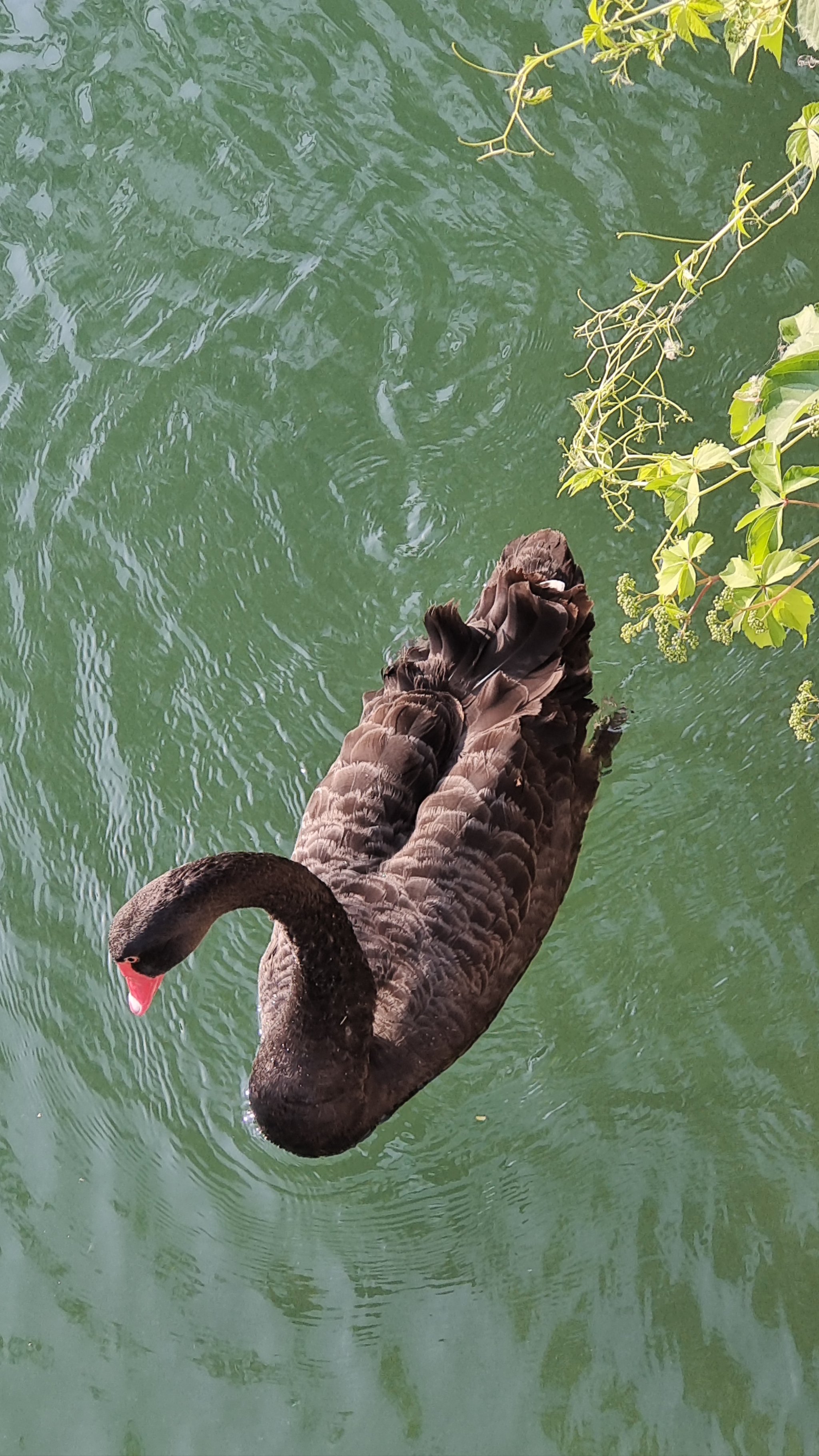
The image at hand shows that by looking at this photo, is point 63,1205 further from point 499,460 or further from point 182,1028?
point 499,460

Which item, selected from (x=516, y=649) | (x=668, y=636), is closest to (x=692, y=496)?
(x=668, y=636)

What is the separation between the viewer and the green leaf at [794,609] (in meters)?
3.00

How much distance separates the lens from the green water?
4598 millimetres

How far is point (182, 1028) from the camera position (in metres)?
4.93

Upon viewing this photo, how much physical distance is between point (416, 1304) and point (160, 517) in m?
3.08

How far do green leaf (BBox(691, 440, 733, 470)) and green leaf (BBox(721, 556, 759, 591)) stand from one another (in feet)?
0.82

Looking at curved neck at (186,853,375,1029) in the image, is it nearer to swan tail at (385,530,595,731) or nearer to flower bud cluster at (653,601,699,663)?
swan tail at (385,530,595,731)

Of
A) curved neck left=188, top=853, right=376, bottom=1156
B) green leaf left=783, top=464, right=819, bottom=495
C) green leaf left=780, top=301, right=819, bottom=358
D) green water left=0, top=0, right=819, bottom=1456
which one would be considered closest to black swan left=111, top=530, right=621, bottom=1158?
curved neck left=188, top=853, right=376, bottom=1156

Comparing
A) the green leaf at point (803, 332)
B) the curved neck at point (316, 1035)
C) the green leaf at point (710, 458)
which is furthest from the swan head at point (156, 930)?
the green leaf at point (803, 332)

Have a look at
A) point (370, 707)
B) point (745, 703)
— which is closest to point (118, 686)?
point (370, 707)

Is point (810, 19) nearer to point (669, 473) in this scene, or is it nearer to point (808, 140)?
point (808, 140)

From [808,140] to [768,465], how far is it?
1.10 meters

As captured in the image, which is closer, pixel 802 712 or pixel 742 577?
pixel 742 577

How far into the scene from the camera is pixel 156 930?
10.7ft
